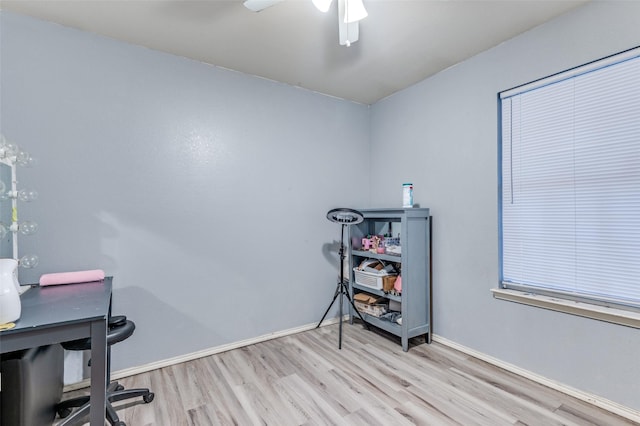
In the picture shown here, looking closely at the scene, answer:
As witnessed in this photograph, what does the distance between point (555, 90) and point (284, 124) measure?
6.94ft

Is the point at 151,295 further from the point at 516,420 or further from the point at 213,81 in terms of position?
the point at 516,420

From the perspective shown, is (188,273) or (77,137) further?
(188,273)

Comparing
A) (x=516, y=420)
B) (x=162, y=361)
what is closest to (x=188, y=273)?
(x=162, y=361)

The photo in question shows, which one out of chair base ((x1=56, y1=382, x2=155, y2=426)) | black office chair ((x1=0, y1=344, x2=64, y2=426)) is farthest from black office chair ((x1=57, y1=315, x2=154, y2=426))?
black office chair ((x1=0, y1=344, x2=64, y2=426))

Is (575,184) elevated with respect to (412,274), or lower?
elevated

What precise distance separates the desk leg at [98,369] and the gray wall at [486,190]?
246cm

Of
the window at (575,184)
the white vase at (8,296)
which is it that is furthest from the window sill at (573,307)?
the white vase at (8,296)

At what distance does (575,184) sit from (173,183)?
2.82 metres

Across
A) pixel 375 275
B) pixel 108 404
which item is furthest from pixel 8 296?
pixel 375 275

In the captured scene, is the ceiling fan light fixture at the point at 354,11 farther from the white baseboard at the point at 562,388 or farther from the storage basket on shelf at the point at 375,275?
the white baseboard at the point at 562,388

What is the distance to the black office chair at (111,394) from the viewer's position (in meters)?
1.56

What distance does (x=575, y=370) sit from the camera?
1868 millimetres

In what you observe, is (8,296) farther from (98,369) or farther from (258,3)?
(258,3)

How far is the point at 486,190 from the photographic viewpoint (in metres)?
2.35
